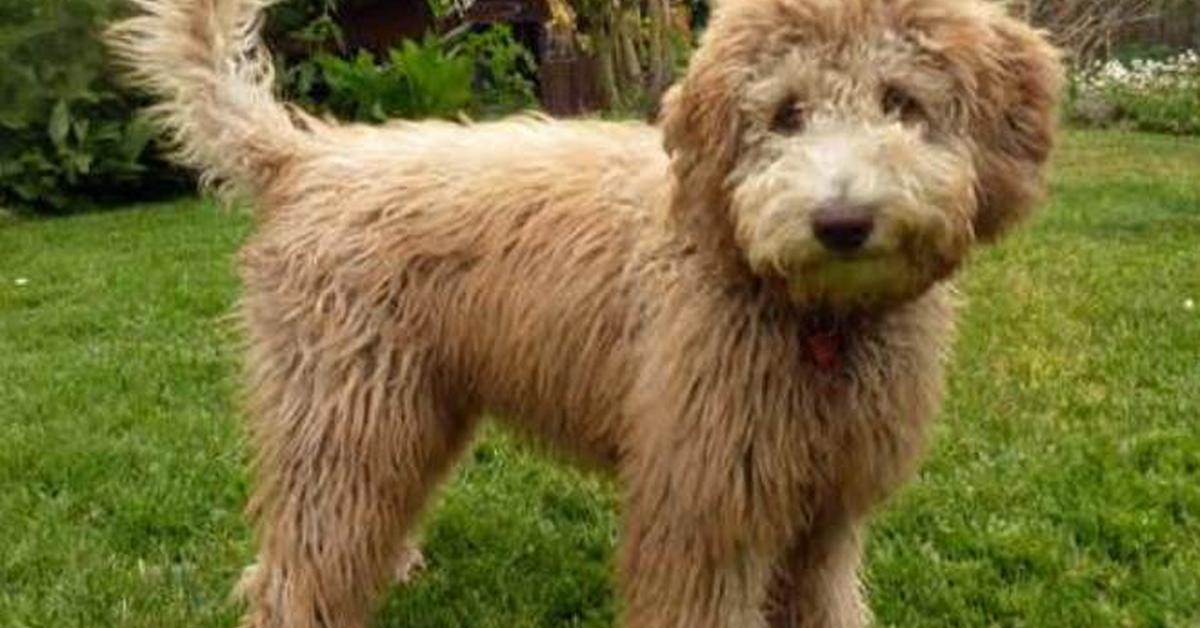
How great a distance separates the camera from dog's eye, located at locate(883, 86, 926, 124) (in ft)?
10.3

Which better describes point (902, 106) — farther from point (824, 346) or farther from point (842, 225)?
point (824, 346)

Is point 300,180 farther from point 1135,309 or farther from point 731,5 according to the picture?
point 1135,309

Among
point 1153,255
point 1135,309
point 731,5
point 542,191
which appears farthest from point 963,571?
point 1153,255

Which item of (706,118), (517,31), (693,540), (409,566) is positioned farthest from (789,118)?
(517,31)

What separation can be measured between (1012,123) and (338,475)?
65.8 inches

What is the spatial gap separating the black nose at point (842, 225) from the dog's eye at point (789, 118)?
24 centimetres

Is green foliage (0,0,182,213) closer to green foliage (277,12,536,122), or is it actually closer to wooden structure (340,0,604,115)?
green foliage (277,12,536,122)

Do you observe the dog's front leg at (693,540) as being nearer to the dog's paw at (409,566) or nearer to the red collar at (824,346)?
the red collar at (824,346)

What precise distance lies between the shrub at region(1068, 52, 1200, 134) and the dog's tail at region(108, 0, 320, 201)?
11297 mm

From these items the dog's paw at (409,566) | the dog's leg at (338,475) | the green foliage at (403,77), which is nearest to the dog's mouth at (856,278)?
the dog's leg at (338,475)

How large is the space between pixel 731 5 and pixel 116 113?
9381mm

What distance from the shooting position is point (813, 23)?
10.2ft

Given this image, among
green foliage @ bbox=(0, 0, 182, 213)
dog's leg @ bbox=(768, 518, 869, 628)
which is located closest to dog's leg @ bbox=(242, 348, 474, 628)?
dog's leg @ bbox=(768, 518, 869, 628)

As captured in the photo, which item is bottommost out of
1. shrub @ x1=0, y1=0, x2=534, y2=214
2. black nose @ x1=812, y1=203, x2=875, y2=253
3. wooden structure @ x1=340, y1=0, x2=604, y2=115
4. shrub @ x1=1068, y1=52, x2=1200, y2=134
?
shrub @ x1=1068, y1=52, x2=1200, y2=134
